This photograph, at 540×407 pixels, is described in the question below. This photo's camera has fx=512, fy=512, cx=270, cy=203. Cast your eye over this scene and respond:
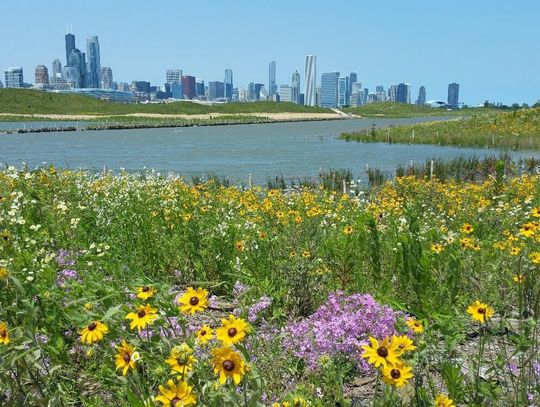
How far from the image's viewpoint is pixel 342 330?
3.29 m

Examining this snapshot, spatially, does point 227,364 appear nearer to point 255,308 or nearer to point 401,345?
point 401,345

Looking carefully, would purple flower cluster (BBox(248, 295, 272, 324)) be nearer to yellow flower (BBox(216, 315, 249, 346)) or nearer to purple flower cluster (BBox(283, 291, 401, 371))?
purple flower cluster (BBox(283, 291, 401, 371))

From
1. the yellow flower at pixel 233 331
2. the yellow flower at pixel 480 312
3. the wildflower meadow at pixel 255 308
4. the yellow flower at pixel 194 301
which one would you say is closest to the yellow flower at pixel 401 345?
the wildflower meadow at pixel 255 308

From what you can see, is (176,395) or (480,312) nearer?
(176,395)

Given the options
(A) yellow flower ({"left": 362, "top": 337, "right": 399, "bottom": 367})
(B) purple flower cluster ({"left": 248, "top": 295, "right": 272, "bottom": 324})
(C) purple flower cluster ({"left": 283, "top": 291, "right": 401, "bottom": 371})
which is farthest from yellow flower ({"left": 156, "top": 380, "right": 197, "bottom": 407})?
(B) purple flower cluster ({"left": 248, "top": 295, "right": 272, "bottom": 324})

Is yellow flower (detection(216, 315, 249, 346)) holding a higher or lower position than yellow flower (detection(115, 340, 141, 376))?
higher

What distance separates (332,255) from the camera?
4.95 meters

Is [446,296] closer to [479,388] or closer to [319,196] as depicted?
[479,388]

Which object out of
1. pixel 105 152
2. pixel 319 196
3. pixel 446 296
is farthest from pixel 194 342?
pixel 105 152

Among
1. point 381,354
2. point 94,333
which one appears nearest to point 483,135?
point 381,354

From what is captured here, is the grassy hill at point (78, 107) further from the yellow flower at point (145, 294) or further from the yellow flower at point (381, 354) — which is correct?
the yellow flower at point (381, 354)

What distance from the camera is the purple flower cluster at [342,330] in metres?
3.24

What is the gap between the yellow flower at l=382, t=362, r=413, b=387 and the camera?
1.81 metres

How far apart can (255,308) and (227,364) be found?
1.96m
